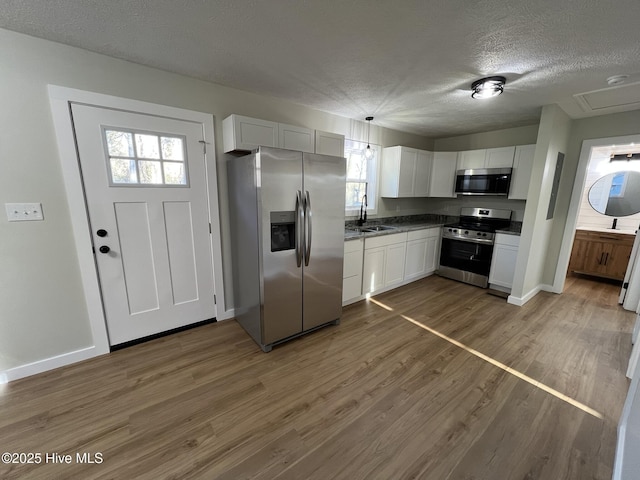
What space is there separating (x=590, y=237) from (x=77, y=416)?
6.89 metres

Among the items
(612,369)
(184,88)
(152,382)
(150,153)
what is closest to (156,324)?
(152,382)

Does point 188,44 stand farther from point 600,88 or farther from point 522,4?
point 600,88

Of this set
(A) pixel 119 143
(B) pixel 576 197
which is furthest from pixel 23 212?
(B) pixel 576 197

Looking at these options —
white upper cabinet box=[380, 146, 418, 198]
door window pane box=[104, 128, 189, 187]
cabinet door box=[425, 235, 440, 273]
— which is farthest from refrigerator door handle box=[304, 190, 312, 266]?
cabinet door box=[425, 235, 440, 273]

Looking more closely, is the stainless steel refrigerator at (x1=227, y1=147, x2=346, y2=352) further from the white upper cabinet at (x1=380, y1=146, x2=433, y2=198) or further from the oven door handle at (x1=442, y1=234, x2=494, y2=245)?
the oven door handle at (x1=442, y1=234, x2=494, y2=245)

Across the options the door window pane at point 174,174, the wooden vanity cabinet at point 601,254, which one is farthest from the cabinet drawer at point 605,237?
the door window pane at point 174,174

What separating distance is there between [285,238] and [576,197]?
413 cm

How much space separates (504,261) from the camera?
3.66m

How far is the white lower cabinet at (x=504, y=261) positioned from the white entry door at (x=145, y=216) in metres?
3.93

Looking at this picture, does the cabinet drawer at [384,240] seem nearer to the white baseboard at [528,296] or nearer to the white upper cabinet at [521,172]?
the white baseboard at [528,296]

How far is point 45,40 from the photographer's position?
1792mm

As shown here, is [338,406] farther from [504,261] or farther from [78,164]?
[504,261]

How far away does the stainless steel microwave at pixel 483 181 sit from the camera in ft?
12.4

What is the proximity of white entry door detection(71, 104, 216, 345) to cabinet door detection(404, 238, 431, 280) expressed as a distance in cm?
286
